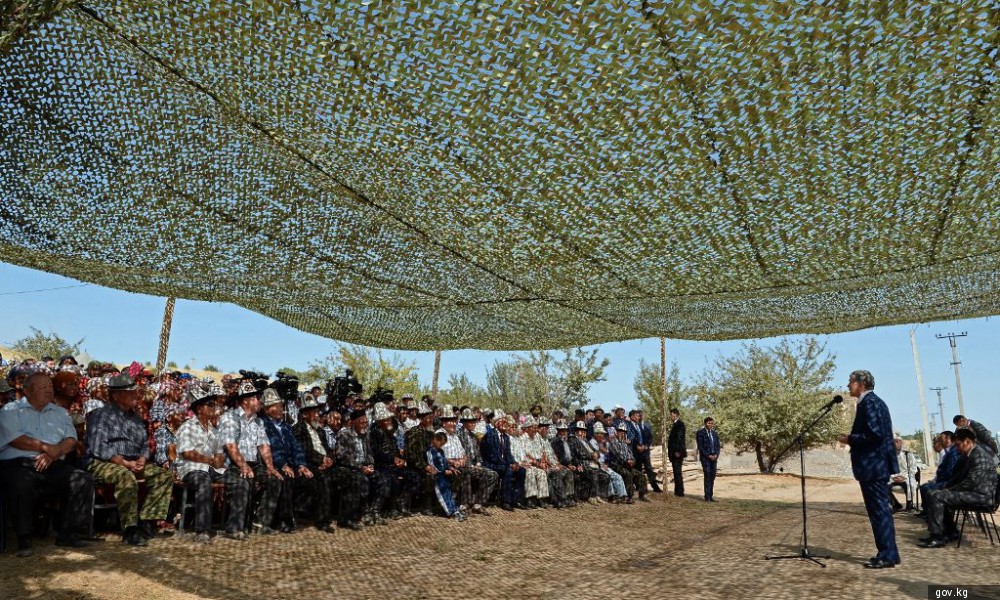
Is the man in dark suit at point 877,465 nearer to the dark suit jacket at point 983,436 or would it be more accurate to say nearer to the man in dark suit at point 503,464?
the dark suit jacket at point 983,436

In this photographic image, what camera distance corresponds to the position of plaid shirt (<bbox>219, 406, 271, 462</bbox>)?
18.4ft

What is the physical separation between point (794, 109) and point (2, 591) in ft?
15.4

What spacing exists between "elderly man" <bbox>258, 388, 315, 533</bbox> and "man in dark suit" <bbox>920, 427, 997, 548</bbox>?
570 centimetres

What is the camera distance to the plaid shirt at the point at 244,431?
5617 mm

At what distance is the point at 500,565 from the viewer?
4727 millimetres

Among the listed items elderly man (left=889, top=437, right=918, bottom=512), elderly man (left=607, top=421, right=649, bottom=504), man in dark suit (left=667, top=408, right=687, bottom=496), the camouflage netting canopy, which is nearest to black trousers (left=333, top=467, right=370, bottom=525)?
the camouflage netting canopy

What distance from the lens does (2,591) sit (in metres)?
3.17

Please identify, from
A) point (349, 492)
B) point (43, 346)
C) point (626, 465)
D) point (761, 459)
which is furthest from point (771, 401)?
point (43, 346)

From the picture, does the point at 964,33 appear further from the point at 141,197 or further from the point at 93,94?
the point at 141,197

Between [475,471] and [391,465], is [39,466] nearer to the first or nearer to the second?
[391,465]

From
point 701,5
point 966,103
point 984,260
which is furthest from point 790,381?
point 701,5

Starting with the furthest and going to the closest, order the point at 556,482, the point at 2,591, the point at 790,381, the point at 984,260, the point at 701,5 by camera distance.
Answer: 1. the point at 790,381
2. the point at 556,482
3. the point at 984,260
4. the point at 2,591
5. the point at 701,5

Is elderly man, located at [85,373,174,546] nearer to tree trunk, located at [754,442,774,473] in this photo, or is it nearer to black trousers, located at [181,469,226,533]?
black trousers, located at [181,469,226,533]

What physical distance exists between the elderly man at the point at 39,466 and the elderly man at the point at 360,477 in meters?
2.32
